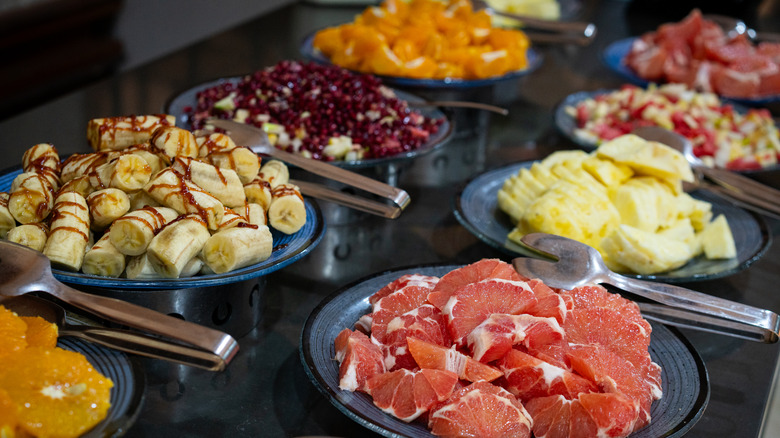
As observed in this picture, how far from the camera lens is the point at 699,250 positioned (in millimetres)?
1389

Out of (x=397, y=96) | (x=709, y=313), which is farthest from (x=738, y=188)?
(x=397, y=96)

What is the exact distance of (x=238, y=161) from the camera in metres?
1.16

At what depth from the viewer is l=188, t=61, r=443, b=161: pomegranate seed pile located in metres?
1.52

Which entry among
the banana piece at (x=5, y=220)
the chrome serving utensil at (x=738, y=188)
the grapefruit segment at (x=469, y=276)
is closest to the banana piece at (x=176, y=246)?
the banana piece at (x=5, y=220)

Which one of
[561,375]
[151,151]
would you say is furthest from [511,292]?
[151,151]

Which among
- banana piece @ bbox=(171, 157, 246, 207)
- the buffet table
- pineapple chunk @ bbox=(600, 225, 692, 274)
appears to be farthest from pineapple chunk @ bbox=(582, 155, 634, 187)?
banana piece @ bbox=(171, 157, 246, 207)

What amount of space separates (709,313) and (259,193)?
69 cm

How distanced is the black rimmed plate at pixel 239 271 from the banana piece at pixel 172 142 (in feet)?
0.60

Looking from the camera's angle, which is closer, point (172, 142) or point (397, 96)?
point (172, 142)

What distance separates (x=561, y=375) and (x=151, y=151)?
2.23 ft

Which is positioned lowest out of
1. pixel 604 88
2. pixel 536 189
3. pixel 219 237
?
pixel 604 88

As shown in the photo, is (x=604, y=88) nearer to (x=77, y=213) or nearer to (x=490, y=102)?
(x=490, y=102)

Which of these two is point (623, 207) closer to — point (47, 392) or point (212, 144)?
point (212, 144)

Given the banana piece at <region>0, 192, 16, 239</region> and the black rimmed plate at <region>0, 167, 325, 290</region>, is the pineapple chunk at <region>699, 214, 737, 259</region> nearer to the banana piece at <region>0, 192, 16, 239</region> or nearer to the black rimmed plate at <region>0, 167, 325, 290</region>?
the black rimmed plate at <region>0, 167, 325, 290</region>
